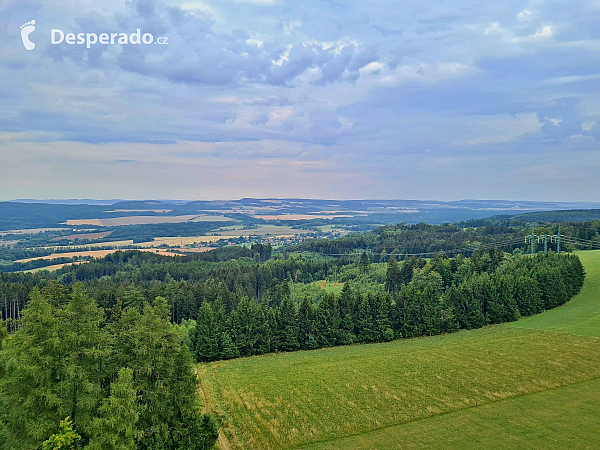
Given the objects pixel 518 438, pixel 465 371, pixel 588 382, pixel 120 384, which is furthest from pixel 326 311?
pixel 120 384

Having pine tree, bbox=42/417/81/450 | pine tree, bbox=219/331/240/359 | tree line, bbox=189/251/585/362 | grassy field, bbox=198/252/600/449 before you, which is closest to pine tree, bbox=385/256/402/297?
tree line, bbox=189/251/585/362

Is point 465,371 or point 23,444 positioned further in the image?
point 465,371

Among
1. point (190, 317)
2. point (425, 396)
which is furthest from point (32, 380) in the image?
point (190, 317)

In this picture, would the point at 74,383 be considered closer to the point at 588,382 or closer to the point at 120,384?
the point at 120,384

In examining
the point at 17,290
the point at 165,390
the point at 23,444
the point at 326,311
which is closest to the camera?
the point at 23,444

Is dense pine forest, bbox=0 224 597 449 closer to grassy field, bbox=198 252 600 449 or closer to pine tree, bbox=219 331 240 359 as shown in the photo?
pine tree, bbox=219 331 240 359

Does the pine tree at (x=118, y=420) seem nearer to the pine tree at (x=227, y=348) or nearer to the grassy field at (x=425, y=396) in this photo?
the grassy field at (x=425, y=396)
